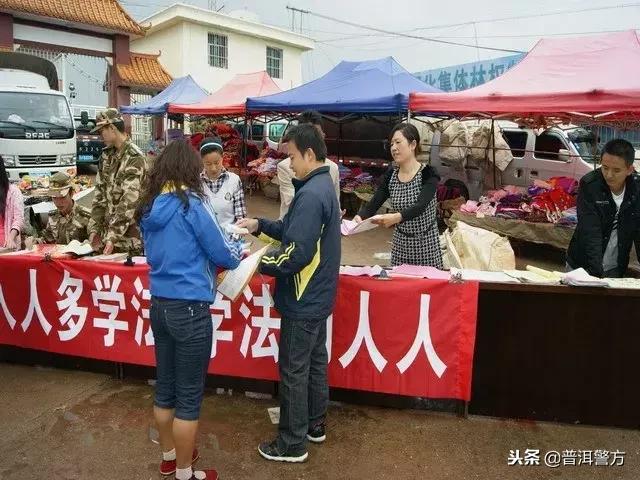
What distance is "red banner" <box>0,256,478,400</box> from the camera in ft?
10.2

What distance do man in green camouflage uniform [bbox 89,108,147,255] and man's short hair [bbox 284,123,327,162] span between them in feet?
5.01

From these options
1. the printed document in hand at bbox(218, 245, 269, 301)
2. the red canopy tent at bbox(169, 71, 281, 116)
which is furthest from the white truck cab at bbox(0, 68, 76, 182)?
the printed document in hand at bbox(218, 245, 269, 301)

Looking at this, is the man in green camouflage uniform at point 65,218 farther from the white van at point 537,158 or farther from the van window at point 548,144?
the van window at point 548,144

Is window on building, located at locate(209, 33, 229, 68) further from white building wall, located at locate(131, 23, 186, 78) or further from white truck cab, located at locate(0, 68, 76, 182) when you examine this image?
white truck cab, located at locate(0, 68, 76, 182)

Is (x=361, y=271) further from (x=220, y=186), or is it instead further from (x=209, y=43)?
(x=209, y=43)

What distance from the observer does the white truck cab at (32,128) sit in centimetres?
1110

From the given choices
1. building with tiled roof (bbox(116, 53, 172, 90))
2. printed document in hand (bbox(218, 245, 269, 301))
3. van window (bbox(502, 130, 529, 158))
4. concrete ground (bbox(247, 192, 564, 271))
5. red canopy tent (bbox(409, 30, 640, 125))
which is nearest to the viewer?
printed document in hand (bbox(218, 245, 269, 301))

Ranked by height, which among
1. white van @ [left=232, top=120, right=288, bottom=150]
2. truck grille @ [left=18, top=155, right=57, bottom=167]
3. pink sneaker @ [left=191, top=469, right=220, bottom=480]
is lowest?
pink sneaker @ [left=191, top=469, right=220, bottom=480]

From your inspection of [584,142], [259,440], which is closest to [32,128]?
[259,440]

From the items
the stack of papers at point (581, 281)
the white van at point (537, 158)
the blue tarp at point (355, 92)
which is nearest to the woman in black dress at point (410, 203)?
the stack of papers at point (581, 281)

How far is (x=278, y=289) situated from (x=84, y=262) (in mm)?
1595

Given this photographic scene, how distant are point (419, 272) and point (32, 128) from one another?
10781 millimetres

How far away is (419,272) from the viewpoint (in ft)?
10.7

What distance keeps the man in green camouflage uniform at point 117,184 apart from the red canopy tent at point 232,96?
8646 mm
